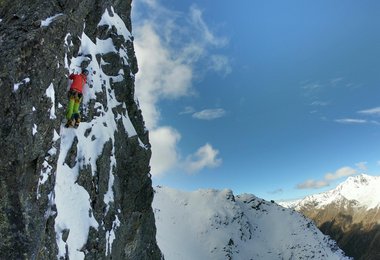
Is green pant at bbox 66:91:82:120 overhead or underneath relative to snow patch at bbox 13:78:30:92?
overhead

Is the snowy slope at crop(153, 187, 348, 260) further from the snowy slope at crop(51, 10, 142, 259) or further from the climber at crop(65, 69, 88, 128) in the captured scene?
the climber at crop(65, 69, 88, 128)

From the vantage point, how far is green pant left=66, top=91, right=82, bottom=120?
23281 millimetres

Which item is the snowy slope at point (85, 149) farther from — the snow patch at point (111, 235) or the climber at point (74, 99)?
the climber at point (74, 99)

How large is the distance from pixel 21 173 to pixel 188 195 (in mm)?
136077

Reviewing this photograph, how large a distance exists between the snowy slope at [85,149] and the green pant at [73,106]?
34.1 inches

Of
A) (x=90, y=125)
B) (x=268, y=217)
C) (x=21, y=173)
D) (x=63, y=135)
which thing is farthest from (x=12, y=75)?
(x=268, y=217)

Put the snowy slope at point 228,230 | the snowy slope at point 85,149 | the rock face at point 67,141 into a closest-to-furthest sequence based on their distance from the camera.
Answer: the rock face at point 67,141 → the snowy slope at point 85,149 → the snowy slope at point 228,230

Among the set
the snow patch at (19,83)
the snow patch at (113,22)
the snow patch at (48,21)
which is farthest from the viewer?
the snow patch at (113,22)

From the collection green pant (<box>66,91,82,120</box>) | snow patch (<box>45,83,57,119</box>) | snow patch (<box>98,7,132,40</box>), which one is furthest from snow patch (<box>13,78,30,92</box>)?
snow patch (<box>98,7,132,40</box>)

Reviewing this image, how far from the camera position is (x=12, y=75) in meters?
17.7

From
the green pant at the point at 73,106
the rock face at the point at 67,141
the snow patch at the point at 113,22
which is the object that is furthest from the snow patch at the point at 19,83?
the snow patch at the point at 113,22

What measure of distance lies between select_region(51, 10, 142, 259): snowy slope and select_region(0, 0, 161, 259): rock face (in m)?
0.07

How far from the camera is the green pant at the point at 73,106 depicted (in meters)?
23.3

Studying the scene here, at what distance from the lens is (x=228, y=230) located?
137250 mm
